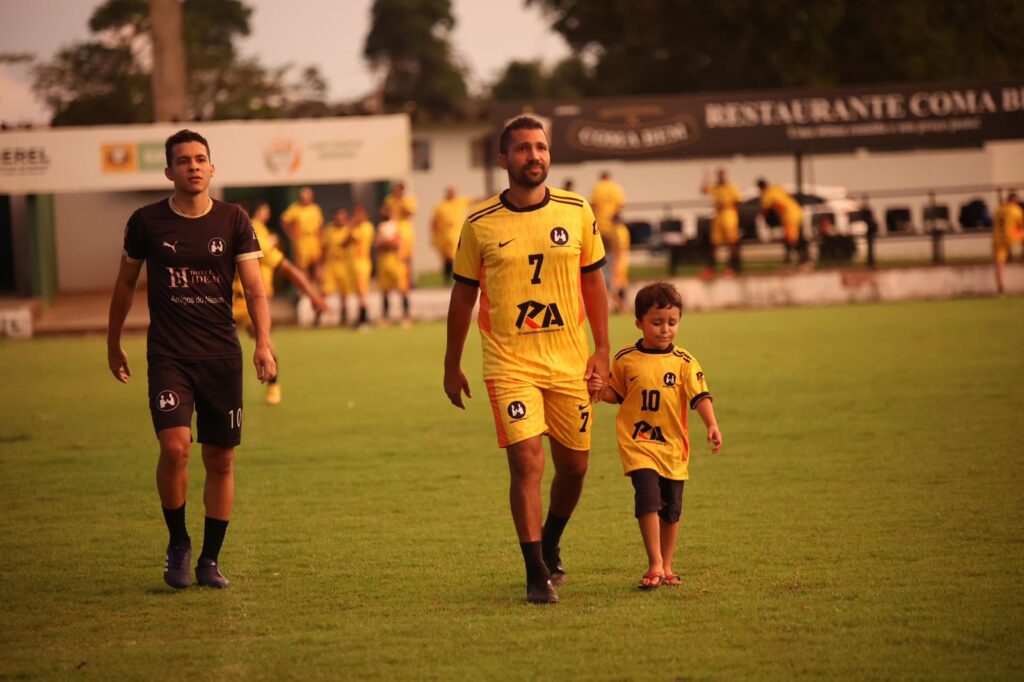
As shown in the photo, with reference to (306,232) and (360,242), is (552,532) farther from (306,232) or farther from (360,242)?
(306,232)

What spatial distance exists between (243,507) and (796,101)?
23.9 meters

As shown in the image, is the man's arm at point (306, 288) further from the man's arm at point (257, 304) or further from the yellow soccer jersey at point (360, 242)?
the yellow soccer jersey at point (360, 242)

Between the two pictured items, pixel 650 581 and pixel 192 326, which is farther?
pixel 192 326

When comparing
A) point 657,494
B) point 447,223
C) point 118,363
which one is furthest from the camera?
point 447,223

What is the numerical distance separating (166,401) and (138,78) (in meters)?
40.1

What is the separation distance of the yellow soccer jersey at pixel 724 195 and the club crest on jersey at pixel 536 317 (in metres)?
23.5

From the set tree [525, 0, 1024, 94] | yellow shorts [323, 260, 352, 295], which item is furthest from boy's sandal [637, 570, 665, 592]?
tree [525, 0, 1024, 94]

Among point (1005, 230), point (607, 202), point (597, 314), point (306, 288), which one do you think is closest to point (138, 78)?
point (607, 202)

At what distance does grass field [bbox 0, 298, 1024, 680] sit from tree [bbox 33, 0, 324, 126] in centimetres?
2513

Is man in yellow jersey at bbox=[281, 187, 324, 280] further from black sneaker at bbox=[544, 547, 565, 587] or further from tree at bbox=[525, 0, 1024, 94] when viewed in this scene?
black sneaker at bbox=[544, 547, 565, 587]

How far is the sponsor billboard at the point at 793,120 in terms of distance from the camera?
3059cm

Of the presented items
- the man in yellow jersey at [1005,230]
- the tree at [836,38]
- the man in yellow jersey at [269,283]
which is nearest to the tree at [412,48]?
the tree at [836,38]

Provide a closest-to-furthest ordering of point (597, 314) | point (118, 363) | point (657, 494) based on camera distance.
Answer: point (597, 314) → point (657, 494) → point (118, 363)

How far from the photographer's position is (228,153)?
1136 inches
